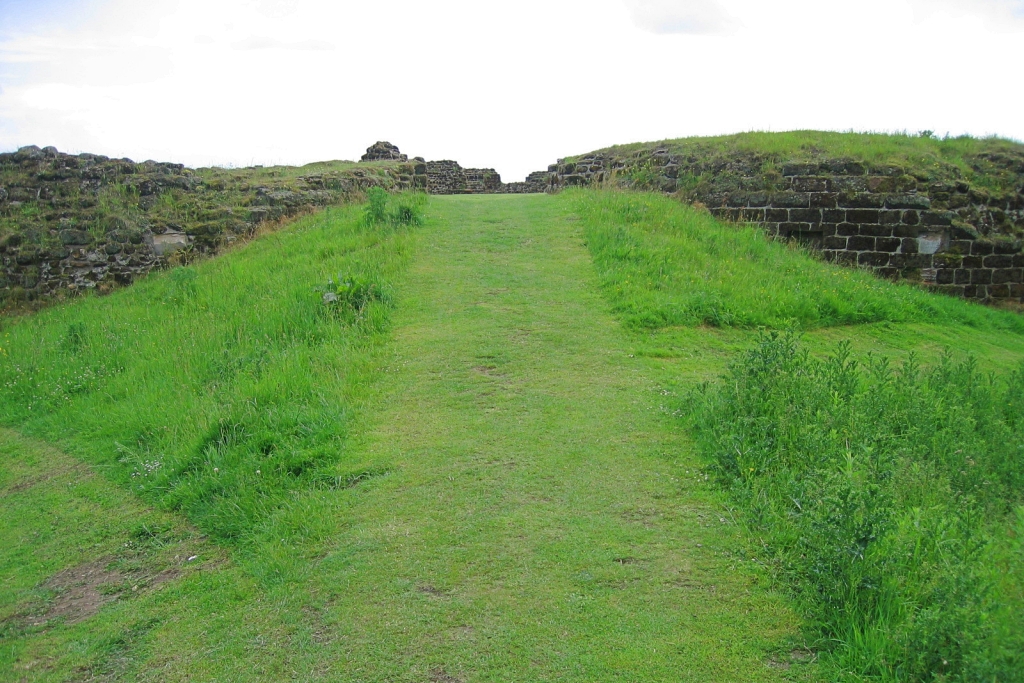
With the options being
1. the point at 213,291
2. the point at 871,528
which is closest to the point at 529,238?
the point at 213,291

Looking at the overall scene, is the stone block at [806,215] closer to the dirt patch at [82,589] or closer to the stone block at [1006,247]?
the stone block at [1006,247]

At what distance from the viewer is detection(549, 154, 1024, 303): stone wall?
42.9ft

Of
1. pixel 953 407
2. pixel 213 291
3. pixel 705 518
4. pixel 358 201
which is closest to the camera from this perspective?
pixel 705 518

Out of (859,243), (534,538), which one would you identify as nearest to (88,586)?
(534,538)

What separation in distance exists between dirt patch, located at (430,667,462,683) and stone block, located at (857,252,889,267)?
11861 millimetres

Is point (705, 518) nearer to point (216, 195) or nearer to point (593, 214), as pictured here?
point (593, 214)

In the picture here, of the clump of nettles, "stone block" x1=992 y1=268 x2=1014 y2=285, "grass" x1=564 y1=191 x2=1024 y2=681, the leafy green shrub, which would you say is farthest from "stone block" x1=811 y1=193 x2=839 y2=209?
the clump of nettles

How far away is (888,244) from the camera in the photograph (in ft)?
43.0

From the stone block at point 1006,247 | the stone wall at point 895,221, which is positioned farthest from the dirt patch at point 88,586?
the stone block at point 1006,247

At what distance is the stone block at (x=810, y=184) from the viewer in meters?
13.2

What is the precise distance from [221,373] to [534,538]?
4.45 meters

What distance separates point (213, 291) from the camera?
1045 cm

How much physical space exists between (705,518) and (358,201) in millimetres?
12553

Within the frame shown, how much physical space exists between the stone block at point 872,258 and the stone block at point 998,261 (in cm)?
181
